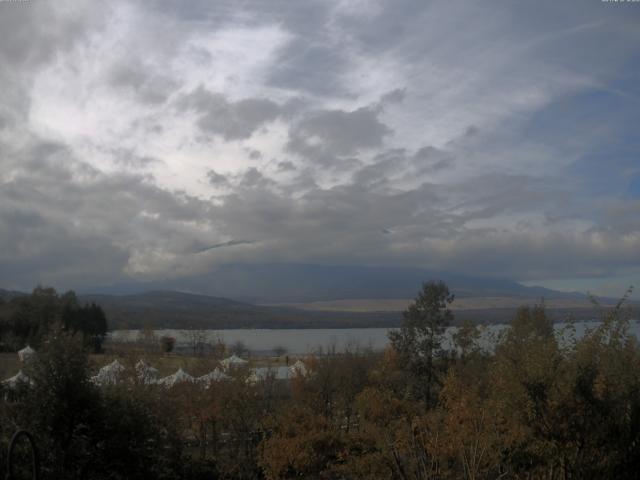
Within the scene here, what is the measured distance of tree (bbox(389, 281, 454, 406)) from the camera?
36.4 meters

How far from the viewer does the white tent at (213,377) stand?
29219 mm

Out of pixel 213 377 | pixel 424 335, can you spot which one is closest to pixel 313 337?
pixel 424 335

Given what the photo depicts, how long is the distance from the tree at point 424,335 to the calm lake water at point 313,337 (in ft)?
3.26

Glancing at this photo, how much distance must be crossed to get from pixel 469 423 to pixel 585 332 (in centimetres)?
399

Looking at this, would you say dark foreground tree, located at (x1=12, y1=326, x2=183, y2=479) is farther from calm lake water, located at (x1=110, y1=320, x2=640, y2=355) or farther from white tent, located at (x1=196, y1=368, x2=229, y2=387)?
white tent, located at (x1=196, y1=368, x2=229, y2=387)

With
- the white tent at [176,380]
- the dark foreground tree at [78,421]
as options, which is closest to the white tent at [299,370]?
the white tent at [176,380]

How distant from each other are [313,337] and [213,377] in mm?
67781

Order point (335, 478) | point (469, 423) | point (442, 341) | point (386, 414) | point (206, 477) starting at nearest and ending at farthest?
point (469, 423) → point (335, 478) → point (206, 477) → point (386, 414) → point (442, 341)

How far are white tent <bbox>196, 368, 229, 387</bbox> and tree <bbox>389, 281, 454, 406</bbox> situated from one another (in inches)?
407

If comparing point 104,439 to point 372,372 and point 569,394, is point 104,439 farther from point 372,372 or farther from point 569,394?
point 372,372

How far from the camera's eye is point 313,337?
97938mm

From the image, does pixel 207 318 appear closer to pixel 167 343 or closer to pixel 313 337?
pixel 313 337

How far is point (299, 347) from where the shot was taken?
86.1m

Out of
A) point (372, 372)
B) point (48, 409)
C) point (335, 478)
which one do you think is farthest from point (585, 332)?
point (372, 372)
